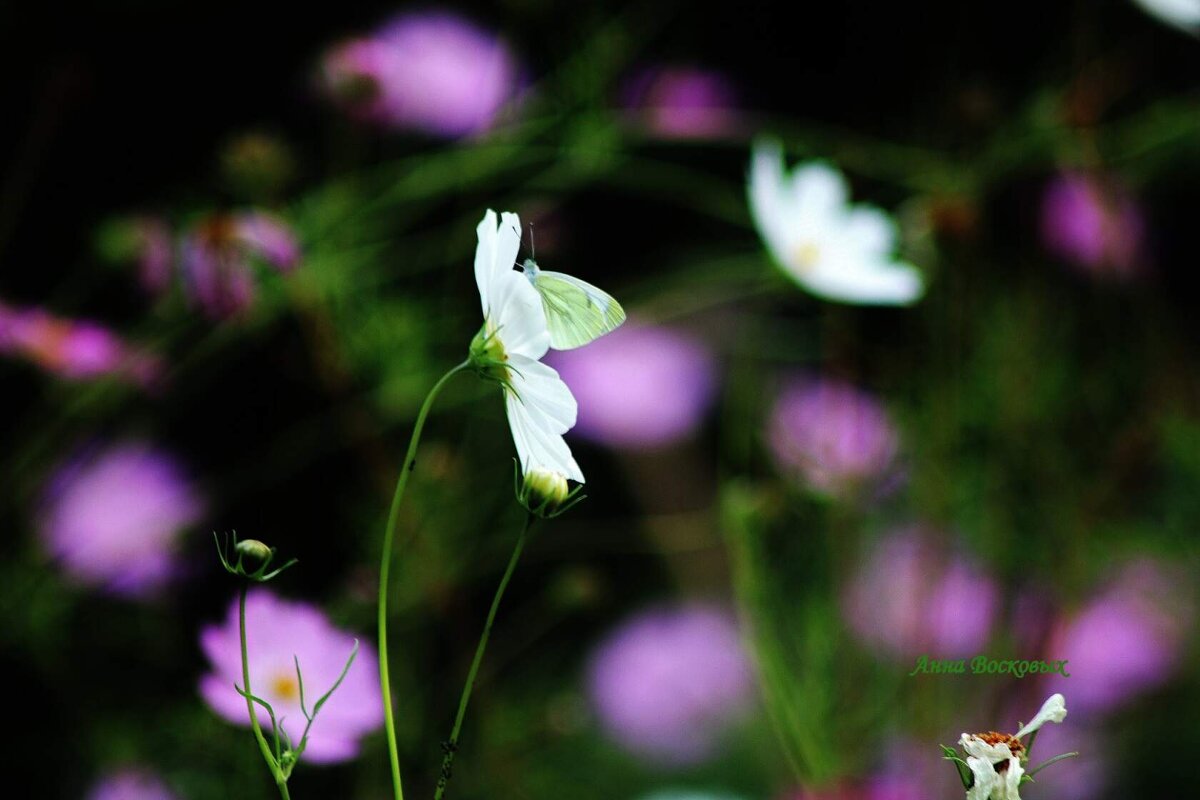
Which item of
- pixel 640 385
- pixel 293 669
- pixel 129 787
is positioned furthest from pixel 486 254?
pixel 640 385

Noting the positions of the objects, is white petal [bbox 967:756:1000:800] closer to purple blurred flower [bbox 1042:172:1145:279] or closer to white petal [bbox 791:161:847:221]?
white petal [bbox 791:161:847:221]

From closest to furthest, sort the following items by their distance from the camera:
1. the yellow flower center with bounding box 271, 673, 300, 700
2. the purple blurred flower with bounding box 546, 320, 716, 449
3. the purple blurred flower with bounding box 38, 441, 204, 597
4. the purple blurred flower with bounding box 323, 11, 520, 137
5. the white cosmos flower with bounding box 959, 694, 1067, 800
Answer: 1. the white cosmos flower with bounding box 959, 694, 1067, 800
2. the yellow flower center with bounding box 271, 673, 300, 700
3. the purple blurred flower with bounding box 38, 441, 204, 597
4. the purple blurred flower with bounding box 323, 11, 520, 137
5. the purple blurred flower with bounding box 546, 320, 716, 449

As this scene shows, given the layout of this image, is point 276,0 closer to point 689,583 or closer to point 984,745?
point 689,583

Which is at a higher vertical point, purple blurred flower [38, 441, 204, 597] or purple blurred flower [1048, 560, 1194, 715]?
purple blurred flower [1048, 560, 1194, 715]

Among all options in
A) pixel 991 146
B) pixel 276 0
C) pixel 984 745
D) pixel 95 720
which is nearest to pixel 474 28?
pixel 276 0

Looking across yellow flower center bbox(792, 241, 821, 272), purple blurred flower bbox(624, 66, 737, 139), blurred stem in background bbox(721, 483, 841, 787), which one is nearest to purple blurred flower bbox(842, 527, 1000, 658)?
blurred stem in background bbox(721, 483, 841, 787)

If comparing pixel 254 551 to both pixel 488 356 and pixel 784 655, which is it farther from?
pixel 784 655
